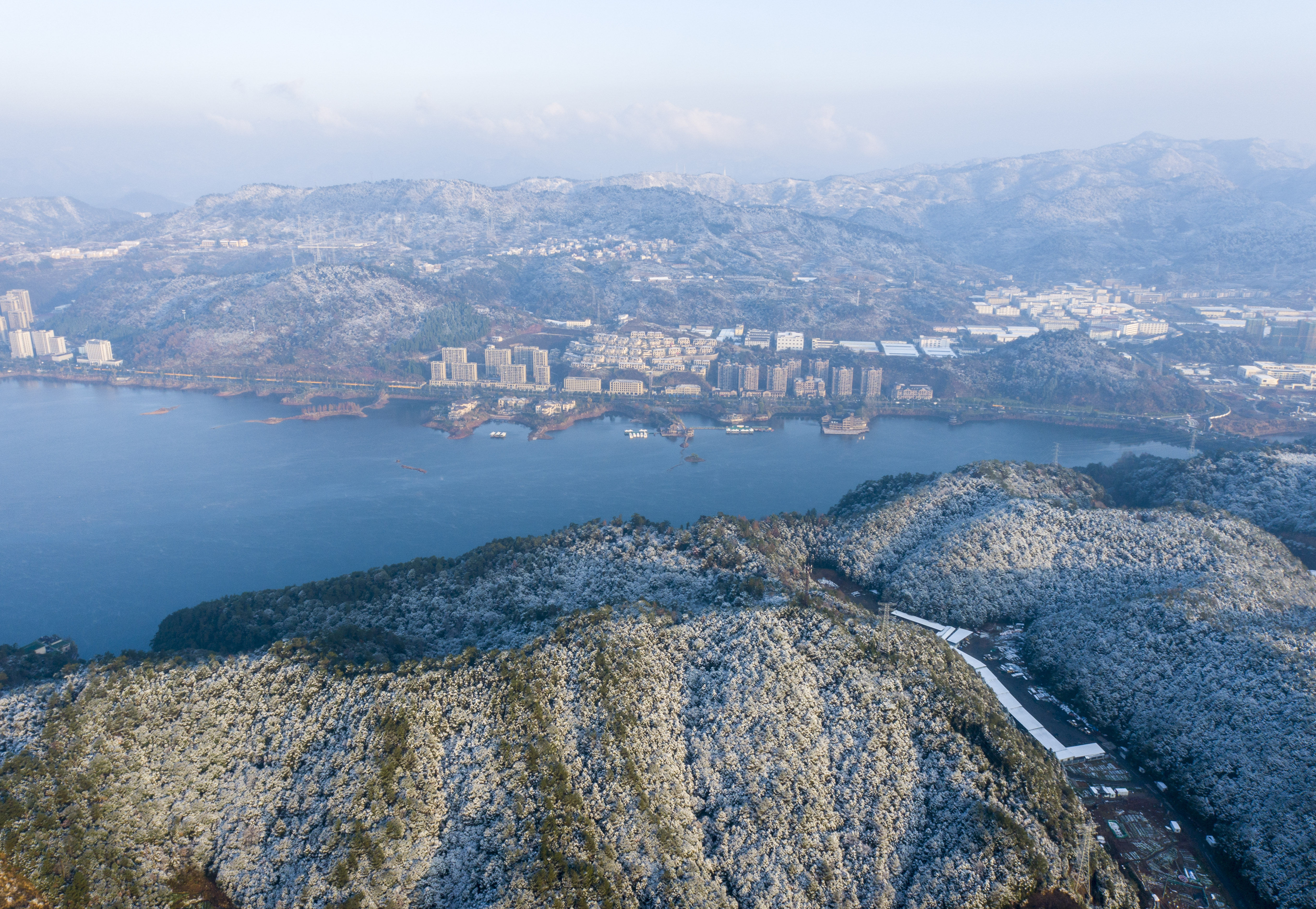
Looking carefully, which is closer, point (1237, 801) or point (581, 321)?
point (1237, 801)

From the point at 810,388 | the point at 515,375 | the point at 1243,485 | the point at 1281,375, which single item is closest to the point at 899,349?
the point at 810,388

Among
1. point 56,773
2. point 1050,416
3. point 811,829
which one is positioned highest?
point 56,773

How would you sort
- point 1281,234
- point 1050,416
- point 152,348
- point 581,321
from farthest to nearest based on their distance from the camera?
point 1281,234 → point 581,321 → point 152,348 → point 1050,416

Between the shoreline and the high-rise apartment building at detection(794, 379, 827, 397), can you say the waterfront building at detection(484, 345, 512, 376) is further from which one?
the high-rise apartment building at detection(794, 379, 827, 397)

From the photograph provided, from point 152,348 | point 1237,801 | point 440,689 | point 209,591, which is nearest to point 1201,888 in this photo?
point 1237,801

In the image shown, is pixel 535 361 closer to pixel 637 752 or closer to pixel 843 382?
pixel 843 382

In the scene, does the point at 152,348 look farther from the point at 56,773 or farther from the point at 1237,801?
the point at 1237,801

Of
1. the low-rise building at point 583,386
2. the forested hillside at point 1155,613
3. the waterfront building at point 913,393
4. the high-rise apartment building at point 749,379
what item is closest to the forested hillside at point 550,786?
the forested hillside at point 1155,613

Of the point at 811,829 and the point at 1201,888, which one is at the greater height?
the point at 811,829

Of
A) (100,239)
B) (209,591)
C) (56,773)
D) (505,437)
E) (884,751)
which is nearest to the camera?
(56,773)
